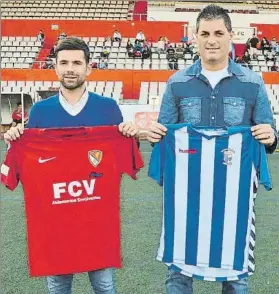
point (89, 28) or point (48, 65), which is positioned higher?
point (89, 28)

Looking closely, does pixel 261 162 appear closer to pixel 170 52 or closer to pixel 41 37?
pixel 170 52

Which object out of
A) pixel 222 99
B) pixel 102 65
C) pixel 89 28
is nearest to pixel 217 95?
pixel 222 99

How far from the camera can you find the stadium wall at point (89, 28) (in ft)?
68.9

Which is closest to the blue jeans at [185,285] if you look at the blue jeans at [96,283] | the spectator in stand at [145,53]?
the blue jeans at [96,283]

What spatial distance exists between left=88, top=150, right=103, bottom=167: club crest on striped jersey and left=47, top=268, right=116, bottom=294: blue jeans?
497 millimetres

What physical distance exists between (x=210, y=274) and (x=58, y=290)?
0.70m

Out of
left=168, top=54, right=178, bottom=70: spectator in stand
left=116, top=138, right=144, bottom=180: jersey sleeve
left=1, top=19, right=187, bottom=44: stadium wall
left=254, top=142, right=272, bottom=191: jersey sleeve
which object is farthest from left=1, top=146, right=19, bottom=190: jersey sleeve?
left=1, top=19, right=187, bottom=44: stadium wall

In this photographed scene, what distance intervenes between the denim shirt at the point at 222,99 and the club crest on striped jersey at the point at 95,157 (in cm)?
36

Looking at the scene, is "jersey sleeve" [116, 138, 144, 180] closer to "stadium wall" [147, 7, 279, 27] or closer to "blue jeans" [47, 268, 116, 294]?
"blue jeans" [47, 268, 116, 294]

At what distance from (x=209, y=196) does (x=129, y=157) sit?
0.40 metres

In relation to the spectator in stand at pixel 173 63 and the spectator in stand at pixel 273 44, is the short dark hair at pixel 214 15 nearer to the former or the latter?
the spectator in stand at pixel 173 63

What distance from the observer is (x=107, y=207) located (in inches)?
105

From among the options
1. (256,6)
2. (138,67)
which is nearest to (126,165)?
(138,67)

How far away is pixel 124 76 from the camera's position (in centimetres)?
1750
